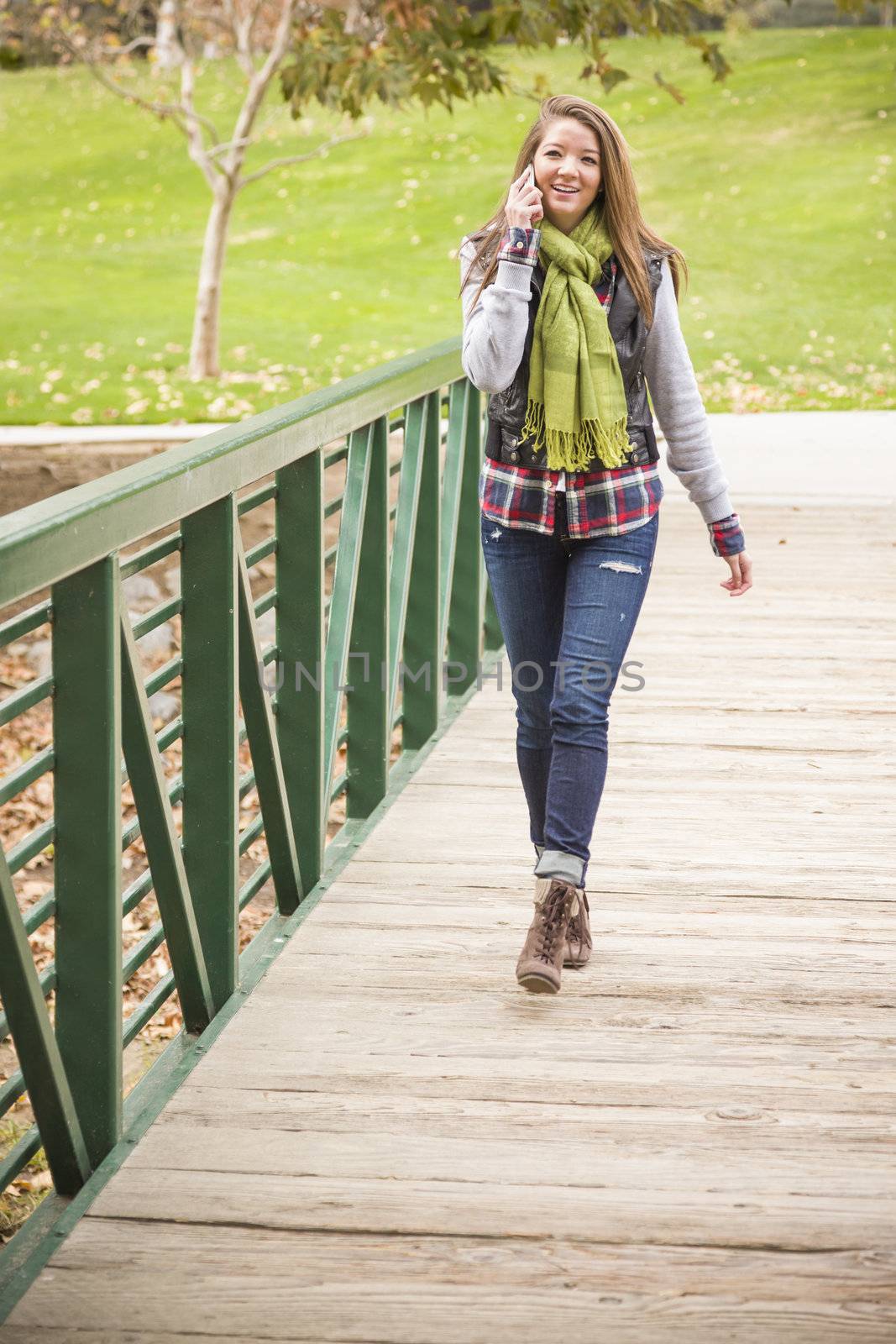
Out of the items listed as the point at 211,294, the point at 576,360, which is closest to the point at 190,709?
the point at 576,360

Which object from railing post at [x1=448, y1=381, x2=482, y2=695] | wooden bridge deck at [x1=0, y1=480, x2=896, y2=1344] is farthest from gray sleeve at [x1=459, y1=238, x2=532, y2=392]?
railing post at [x1=448, y1=381, x2=482, y2=695]

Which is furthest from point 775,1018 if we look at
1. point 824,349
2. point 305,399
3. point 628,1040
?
point 824,349

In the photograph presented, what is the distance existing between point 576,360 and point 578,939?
1.25 m

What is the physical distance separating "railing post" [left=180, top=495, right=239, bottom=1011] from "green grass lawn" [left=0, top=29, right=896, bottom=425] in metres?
11.8

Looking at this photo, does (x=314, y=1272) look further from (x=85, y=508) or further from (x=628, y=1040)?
(x=85, y=508)

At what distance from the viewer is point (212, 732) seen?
127 inches

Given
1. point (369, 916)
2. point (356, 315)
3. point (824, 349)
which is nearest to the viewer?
point (369, 916)

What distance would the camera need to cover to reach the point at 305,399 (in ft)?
12.5

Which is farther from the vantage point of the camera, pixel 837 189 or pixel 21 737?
pixel 837 189

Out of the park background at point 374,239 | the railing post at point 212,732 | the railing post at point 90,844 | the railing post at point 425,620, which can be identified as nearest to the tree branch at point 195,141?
the park background at point 374,239

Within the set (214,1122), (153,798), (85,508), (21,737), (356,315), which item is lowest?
(356,315)

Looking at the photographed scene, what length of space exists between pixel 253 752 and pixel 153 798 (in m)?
0.74

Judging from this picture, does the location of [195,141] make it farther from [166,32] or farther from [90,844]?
[90,844]

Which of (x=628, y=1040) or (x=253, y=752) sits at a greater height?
(x=253, y=752)
